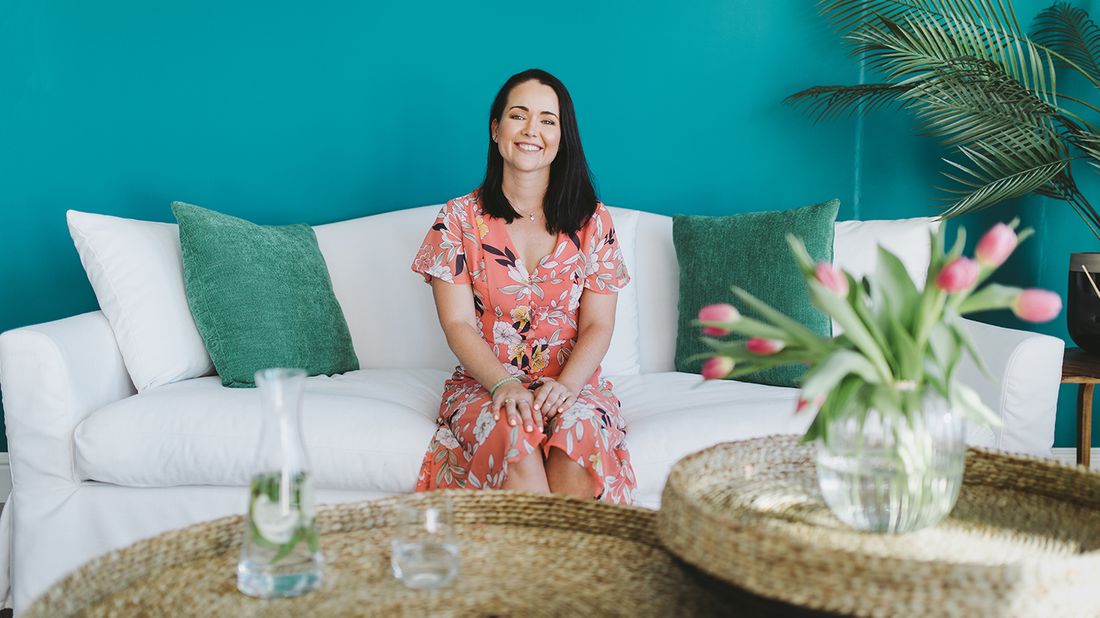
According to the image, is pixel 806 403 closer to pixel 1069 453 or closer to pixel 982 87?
pixel 982 87

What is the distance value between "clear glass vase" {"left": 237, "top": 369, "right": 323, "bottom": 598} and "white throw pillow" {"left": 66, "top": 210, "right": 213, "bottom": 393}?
1.39 metres

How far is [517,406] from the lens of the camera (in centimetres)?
189

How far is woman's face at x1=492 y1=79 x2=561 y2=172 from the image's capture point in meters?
2.22

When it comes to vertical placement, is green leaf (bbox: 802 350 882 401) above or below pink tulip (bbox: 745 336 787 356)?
below

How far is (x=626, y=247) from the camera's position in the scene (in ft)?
8.60

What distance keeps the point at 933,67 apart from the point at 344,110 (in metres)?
1.72

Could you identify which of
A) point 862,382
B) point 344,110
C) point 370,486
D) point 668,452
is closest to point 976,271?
point 862,382

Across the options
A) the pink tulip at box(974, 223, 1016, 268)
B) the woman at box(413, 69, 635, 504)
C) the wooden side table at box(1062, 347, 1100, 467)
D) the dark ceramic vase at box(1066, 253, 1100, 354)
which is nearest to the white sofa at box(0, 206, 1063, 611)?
the woman at box(413, 69, 635, 504)

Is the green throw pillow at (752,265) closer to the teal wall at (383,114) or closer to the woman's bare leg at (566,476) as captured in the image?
the teal wall at (383,114)

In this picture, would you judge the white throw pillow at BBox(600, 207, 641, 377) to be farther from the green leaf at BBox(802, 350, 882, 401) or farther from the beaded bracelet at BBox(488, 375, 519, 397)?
the green leaf at BBox(802, 350, 882, 401)

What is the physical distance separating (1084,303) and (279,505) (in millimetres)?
2301

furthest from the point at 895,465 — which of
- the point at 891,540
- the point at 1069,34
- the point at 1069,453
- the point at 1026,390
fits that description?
the point at 1069,453

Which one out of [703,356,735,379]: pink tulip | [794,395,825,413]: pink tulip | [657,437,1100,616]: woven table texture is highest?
[703,356,735,379]: pink tulip

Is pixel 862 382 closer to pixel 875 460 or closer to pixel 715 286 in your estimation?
pixel 875 460
